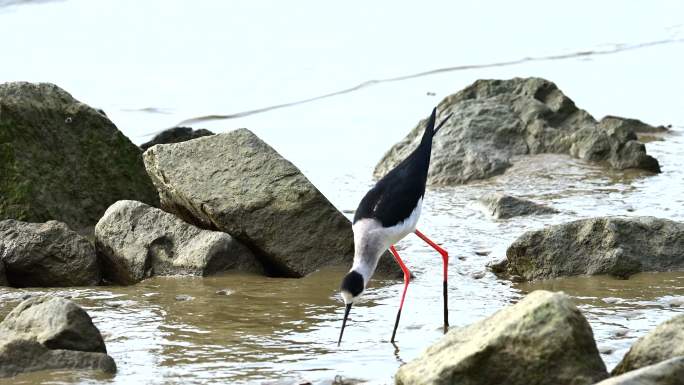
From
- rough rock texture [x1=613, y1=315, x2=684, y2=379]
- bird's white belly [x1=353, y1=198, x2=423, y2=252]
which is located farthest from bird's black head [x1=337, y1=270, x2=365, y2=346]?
rough rock texture [x1=613, y1=315, x2=684, y2=379]

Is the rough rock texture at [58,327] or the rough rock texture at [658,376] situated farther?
the rough rock texture at [58,327]

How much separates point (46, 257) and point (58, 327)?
2157 mm

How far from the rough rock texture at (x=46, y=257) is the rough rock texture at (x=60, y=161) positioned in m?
0.67

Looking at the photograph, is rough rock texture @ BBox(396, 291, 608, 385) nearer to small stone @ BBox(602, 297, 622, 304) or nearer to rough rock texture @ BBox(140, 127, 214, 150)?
small stone @ BBox(602, 297, 622, 304)

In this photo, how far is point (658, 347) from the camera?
4832 mm

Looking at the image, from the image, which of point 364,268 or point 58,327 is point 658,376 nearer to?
point 364,268

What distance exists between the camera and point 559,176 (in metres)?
10.5

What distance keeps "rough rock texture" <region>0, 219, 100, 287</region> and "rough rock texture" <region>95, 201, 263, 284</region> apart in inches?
8.0

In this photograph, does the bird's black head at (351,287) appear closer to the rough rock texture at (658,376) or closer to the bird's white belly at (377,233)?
the bird's white belly at (377,233)

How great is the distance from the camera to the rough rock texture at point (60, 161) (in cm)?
825

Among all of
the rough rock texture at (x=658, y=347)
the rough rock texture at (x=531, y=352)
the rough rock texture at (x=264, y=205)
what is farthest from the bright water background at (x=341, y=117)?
the rough rock texture at (x=531, y=352)

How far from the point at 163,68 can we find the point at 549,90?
24.1ft

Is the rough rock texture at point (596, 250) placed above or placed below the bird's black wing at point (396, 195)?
below

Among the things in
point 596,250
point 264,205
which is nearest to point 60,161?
point 264,205
